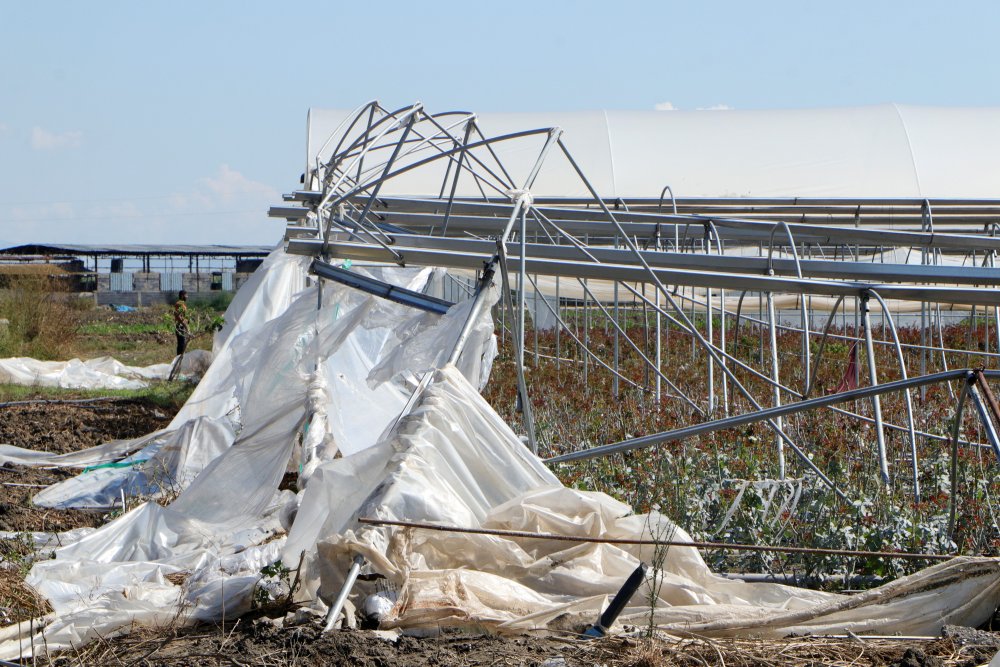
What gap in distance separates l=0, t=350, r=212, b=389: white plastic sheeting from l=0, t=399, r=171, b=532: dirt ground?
230 cm

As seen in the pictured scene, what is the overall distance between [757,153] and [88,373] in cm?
1005

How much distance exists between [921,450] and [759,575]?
2627 mm

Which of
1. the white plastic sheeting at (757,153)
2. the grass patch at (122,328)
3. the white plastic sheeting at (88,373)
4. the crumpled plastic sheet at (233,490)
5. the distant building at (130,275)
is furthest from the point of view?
the distant building at (130,275)

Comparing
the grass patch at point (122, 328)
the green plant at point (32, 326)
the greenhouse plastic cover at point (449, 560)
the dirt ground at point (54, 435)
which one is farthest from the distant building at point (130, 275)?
the greenhouse plastic cover at point (449, 560)

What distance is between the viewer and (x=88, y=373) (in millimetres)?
14344

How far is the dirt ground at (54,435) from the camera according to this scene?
611cm

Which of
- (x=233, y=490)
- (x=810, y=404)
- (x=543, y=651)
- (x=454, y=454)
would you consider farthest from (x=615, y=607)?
(x=233, y=490)

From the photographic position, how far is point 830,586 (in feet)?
13.0

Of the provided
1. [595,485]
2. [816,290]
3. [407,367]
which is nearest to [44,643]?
[407,367]

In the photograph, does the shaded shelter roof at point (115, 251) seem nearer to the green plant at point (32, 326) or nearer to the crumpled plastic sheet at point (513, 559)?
the green plant at point (32, 326)

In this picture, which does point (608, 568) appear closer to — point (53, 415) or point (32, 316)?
point (53, 415)

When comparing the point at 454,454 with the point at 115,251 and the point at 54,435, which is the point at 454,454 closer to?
the point at 54,435

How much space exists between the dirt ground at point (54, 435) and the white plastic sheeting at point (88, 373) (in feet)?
7.55

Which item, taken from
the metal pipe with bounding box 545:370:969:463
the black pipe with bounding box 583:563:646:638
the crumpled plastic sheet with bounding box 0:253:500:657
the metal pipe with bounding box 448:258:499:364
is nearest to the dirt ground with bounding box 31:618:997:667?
the black pipe with bounding box 583:563:646:638
